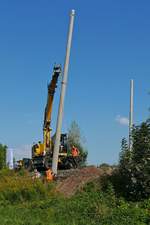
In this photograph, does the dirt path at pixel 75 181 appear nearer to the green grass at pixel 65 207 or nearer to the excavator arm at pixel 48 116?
the green grass at pixel 65 207

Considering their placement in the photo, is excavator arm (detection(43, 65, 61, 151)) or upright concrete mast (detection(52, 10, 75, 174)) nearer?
upright concrete mast (detection(52, 10, 75, 174))

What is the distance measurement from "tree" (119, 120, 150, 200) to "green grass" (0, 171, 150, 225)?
64cm

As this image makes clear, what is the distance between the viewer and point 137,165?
19.1 meters

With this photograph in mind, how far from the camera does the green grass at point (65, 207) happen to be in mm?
15562

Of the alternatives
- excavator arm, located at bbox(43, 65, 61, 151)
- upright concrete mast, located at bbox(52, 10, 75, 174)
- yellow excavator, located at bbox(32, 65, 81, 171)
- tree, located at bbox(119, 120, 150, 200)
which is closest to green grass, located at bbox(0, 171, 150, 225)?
tree, located at bbox(119, 120, 150, 200)

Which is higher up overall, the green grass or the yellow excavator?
the yellow excavator

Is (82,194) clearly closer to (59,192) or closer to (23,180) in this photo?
(59,192)

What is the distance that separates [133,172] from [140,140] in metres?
1.16

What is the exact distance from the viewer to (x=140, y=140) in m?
19.7

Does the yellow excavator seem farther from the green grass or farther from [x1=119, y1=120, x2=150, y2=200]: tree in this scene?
[x1=119, y1=120, x2=150, y2=200]: tree

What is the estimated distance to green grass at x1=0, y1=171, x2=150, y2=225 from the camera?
51.1 feet

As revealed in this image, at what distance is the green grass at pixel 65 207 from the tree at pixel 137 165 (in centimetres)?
64

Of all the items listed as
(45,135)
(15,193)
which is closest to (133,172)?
(15,193)

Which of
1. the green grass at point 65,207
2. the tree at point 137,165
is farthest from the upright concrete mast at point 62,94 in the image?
the tree at point 137,165
